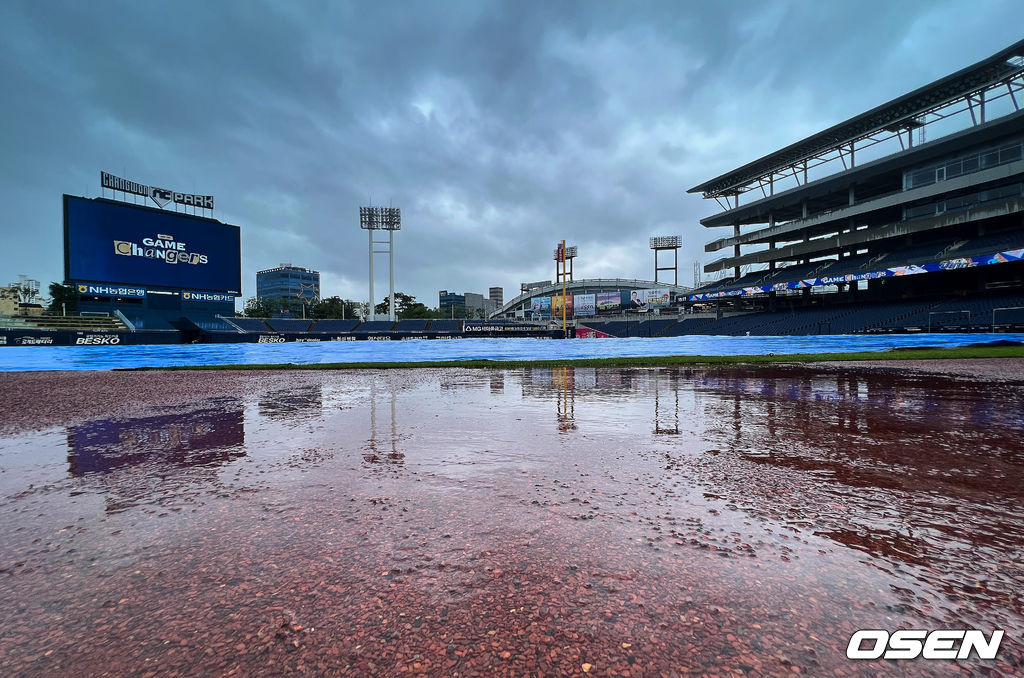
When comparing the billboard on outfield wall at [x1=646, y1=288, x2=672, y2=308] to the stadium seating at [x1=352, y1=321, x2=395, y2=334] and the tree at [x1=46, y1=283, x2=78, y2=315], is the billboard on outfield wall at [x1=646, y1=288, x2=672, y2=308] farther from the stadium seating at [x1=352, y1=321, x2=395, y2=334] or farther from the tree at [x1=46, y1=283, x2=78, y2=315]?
the tree at [x1=46, y1=283, x2=78, y2=315]

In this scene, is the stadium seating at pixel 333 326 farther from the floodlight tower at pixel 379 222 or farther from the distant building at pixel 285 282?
the distant building at pixel 285 282

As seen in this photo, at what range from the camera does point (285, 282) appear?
168m

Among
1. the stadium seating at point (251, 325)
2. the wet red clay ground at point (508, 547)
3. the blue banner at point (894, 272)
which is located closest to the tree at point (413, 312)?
the stadium seating at point (251, 325)

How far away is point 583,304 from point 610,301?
5.28 meters

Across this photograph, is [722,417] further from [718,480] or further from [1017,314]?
[1017,314]

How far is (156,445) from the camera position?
16.5 ft

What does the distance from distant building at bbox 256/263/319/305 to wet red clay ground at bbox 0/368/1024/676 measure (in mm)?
174873

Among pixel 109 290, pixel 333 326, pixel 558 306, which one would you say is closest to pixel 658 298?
pixel 558 306

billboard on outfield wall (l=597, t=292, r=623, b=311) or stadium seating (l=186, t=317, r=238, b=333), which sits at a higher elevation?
billboard on outfield wall (l=597, t=292, r=623, b=311)

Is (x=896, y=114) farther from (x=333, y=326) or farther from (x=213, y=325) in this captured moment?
(x=213, y=325)

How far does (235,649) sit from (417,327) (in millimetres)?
65433

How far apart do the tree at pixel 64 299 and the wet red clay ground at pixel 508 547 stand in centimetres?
8999

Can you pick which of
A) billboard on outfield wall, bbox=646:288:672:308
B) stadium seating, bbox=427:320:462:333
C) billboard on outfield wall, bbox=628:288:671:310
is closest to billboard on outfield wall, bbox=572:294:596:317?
billboard on outfield wall, bbox=628:288:671:310

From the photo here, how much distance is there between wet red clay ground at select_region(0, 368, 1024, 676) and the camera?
173 centimetres
